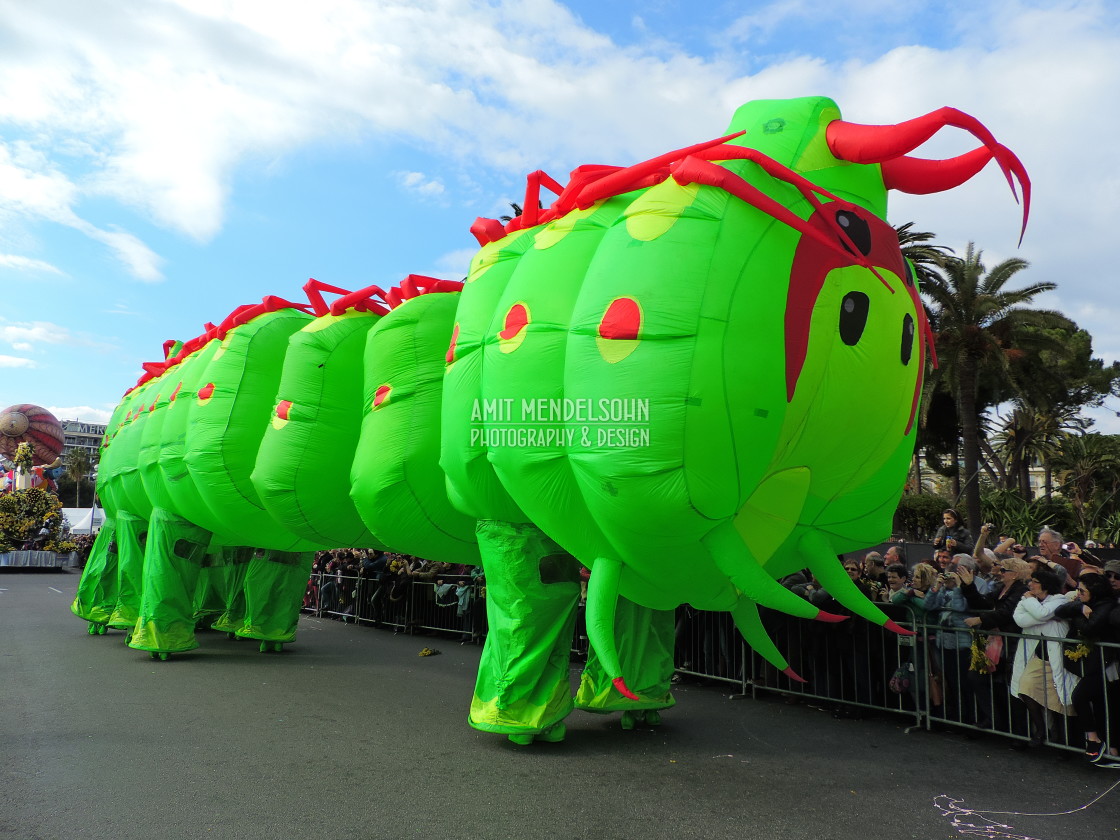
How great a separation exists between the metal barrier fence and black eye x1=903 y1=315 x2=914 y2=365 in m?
2.76

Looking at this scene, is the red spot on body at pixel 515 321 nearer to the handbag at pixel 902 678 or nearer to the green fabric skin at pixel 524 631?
the green fabric skin at pixel 524 631

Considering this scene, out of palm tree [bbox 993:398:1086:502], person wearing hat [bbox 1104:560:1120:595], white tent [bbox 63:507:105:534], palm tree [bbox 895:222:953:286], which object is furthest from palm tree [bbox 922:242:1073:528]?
white tent [bbox 63:507:105:534]

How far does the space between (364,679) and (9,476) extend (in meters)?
32.3

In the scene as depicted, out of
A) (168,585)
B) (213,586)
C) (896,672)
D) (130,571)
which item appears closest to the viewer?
(896,672)

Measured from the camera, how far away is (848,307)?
397 cm

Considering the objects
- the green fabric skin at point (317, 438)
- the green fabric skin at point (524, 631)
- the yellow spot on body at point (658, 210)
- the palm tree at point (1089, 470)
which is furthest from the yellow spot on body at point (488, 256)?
the palm tree at point (1089, 470)

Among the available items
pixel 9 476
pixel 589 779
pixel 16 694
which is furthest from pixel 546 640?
pixel 9 476

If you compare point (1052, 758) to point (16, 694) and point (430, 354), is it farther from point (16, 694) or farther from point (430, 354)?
point (16, 694)

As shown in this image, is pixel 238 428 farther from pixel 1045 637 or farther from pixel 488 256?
pixel 1045 637

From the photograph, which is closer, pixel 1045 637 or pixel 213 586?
pixel 1045 637

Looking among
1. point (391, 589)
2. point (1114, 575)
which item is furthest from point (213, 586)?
point (1114, 575)

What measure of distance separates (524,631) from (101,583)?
29.8ft

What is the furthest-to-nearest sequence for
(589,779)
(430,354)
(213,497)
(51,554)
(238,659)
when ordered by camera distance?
(51,554) → (238,659) → (213,497) → (430,354) → (589,779)

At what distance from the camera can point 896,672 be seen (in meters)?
6.61
